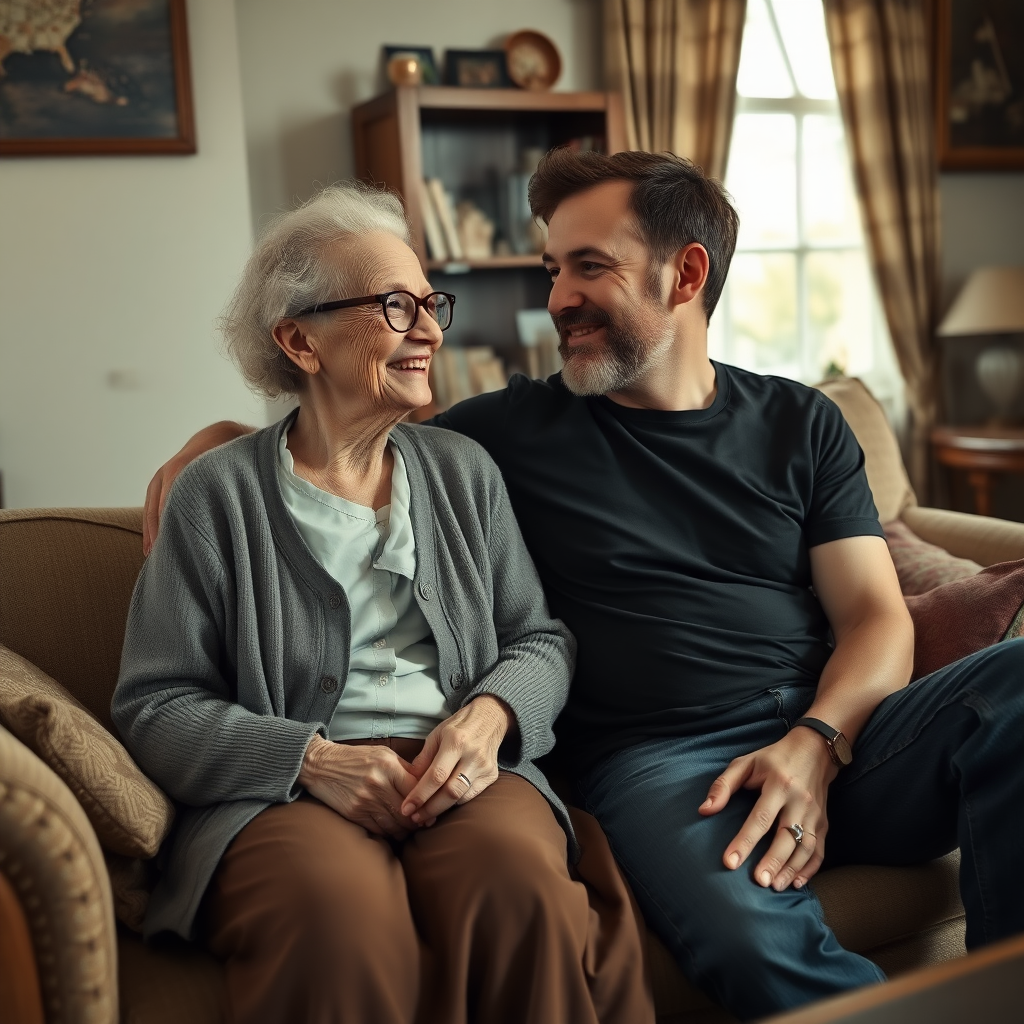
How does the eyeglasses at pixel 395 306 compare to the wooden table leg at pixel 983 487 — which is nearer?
the eyeglasses at pixel 395 306

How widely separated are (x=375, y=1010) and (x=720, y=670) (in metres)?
0.69

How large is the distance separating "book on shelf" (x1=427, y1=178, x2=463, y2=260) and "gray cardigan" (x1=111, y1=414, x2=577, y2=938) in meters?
2.18

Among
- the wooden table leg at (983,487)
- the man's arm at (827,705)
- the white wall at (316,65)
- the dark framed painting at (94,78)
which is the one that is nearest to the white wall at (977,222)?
the wooden table leg at (983,487)

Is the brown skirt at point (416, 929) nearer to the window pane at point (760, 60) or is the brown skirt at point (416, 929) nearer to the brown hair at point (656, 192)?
the brown hair at point (656, 192)

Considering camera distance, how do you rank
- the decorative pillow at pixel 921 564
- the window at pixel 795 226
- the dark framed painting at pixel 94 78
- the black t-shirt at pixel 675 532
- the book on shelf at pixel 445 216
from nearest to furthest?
1. the black t-shirt at pixel 675 532
2. the decorative pillow at pixel 921 564
3. the dark framed painting at pixel 94 78
4. the book on shelf at pixel 445 216
5. the window at pixel 795 226

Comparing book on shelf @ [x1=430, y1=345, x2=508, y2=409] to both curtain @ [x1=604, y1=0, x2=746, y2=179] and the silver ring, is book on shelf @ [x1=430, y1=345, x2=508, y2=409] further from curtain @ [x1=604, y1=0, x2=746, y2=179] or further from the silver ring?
the silver ring

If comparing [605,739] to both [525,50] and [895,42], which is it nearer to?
[525,50]

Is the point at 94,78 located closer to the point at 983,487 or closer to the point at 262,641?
the point at 262,641

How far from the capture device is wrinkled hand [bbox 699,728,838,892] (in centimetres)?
136

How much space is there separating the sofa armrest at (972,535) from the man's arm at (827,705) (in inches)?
19.1

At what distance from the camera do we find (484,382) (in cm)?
381

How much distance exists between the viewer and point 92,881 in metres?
1.13

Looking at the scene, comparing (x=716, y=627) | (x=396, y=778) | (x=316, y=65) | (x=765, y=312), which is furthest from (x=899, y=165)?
(x=396, y=778)

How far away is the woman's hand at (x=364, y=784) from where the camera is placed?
132 cm
